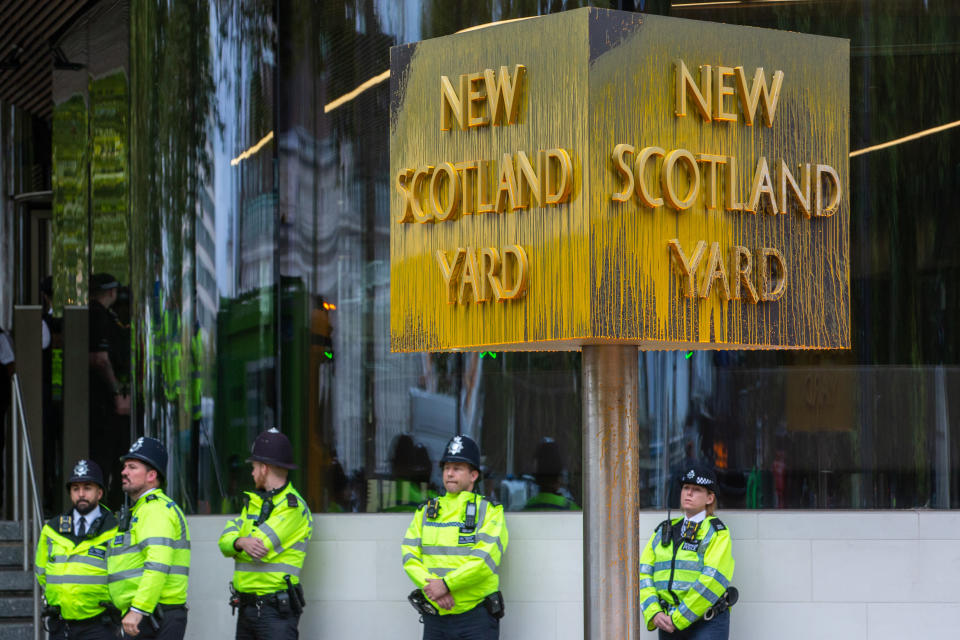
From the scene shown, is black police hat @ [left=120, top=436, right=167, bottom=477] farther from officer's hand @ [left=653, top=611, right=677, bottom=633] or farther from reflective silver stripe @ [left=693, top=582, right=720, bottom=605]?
reflective silver stripe @ [left=693, top=582, right=720, bottom=605]

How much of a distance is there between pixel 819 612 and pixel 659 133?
21.0 ft

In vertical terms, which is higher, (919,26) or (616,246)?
(919,26)

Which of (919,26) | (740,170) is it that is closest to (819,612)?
(919,26)

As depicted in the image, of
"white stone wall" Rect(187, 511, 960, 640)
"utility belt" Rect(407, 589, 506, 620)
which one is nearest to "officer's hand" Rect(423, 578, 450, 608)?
"utility belt" Rect(407, 589, 506, 620)

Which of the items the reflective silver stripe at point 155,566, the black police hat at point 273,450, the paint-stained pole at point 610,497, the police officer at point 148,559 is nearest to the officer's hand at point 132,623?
the police officer at point 148,559

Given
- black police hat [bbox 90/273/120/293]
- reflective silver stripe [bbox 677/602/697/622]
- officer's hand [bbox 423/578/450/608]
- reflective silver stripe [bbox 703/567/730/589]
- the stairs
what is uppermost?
black police hat [bbox 90/273/120/293]

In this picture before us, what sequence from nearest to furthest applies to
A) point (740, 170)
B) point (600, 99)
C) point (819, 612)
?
point (600, 99)
point (740, 170)
point (819, 612)

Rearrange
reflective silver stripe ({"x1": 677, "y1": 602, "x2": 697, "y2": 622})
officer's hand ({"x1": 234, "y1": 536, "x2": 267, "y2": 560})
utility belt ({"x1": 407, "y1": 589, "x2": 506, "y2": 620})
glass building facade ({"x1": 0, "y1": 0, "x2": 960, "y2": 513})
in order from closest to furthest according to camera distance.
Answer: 1. reflective silver stripe ({"x1": 677, "y1": 602, "x2": 697, "y2": 622})
2. utility belt ({"x1": 407, "y1": 589, "x2": 506, "y2": 620})
3. officer's hand ({"x1": 234, "y1": 536, "x2": 267, "y2": 560})
4. glass building facade ({"x1": 0, "y1": 0, "x2": 960, "y2": 513})

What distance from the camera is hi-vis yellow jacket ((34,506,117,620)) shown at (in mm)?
8117

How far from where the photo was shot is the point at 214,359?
926 cm

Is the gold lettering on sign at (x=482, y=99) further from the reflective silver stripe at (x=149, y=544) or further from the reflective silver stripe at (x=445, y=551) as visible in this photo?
the reflective silver stripe at (x=149, y=544)

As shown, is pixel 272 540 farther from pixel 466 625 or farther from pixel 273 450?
pixel 466 625

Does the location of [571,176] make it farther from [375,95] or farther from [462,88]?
[375,95]

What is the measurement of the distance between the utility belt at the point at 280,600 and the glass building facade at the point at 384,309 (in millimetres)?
858
